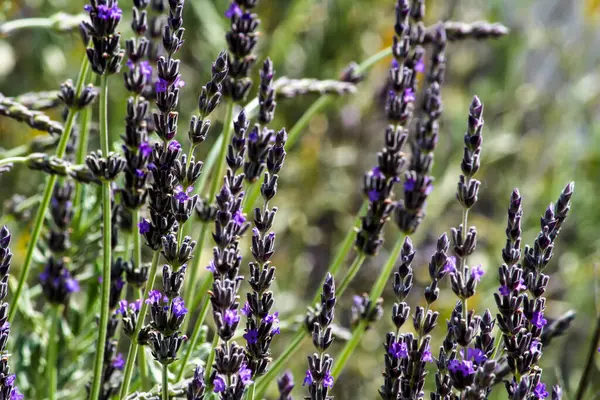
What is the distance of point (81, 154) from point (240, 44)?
0.27 meters

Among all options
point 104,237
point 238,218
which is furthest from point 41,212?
point 238,218

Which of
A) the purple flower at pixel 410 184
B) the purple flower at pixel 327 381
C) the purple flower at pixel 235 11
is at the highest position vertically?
the purple flower at pixel 235 11

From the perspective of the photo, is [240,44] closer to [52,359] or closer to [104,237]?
[104,237]

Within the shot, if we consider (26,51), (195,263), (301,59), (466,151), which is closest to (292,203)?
(301,59)

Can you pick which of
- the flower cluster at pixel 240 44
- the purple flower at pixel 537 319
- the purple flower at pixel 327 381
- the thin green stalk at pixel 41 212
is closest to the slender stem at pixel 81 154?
the thin green stalk at pixel 41 212

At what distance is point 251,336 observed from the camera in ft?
1.99

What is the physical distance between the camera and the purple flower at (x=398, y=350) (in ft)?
2.07

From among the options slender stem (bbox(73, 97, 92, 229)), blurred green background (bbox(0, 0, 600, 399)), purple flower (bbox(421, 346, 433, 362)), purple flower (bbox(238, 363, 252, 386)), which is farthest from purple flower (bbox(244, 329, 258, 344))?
blurred green background (bbox(0, 0, 600, 399))

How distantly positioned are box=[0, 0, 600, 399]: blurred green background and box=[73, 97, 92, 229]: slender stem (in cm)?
89

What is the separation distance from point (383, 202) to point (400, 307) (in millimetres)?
170

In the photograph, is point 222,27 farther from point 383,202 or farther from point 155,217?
point 155,217

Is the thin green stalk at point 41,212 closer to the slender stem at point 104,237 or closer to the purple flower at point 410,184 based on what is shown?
the slender stem at point 104,237

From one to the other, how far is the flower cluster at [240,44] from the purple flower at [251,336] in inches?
10.2

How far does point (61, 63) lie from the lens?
1945 mm
